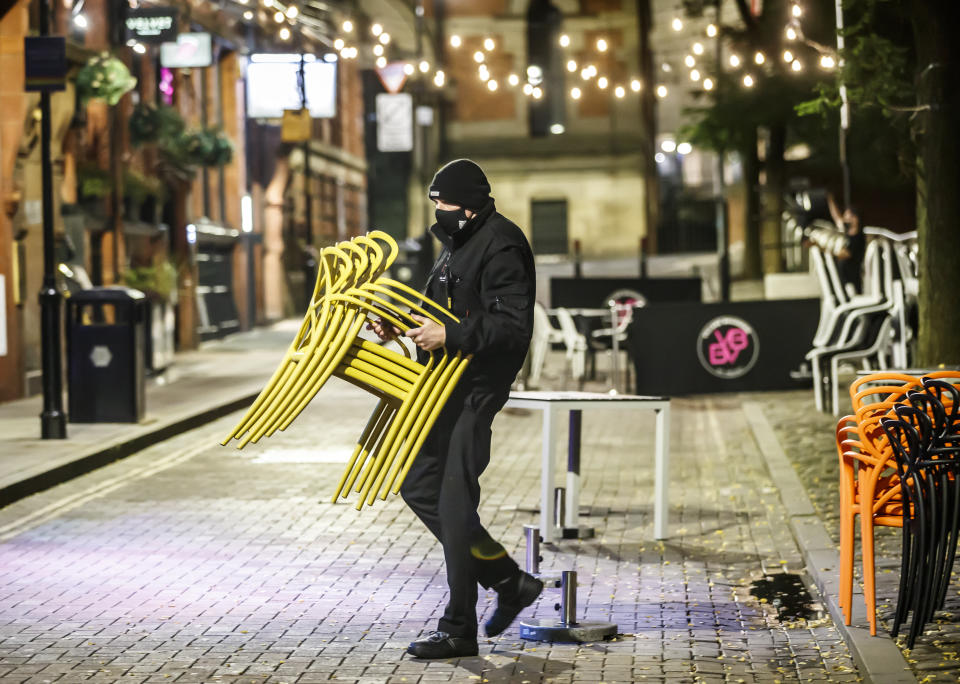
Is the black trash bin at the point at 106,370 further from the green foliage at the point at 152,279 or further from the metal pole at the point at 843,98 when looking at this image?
the green foliage at the point at 152,279

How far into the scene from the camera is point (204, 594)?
309 inches

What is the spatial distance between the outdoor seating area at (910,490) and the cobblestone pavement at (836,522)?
0.11 meters

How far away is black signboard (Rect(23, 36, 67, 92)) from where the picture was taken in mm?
13891

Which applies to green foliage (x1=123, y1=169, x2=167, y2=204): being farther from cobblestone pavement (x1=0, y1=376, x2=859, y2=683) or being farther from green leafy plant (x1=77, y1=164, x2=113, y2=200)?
cobblestone pavement (x1=0, y1=376, x2=859, y2=683)

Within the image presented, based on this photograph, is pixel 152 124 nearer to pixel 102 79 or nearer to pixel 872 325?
pixel 102 79

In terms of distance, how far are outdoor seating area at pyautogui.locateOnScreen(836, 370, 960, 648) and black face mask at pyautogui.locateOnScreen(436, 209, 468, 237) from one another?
5.72ft

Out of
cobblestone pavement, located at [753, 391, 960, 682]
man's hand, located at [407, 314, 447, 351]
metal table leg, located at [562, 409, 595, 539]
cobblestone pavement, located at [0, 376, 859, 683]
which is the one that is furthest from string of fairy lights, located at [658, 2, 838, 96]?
man's hand, located at [407, 314, 447, 351]

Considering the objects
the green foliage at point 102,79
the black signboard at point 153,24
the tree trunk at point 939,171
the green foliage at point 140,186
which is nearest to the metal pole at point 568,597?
the tree trunk at point 939,171

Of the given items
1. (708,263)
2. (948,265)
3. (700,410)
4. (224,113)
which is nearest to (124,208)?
(224,113)

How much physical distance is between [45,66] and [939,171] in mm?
7553

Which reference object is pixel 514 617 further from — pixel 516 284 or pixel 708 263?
pixel 708 263

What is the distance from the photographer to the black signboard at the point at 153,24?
917 inches

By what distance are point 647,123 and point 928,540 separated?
50.5 m

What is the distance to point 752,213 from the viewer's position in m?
35.8
